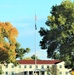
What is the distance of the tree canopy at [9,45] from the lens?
260ft

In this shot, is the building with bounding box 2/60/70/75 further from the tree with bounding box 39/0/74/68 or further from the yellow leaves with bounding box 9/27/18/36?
the tree with bounding box 39/0/74/68

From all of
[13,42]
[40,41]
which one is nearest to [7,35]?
[13,42]

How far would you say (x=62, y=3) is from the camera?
67.9m

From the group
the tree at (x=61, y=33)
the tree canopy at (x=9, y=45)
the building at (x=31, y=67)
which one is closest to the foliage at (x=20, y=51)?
the tree canopy at (x=9, y=45)

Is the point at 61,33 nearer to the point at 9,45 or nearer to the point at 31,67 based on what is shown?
the point at 9,45

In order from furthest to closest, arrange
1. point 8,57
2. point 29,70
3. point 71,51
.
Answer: point 29,70 < point 8,57 < point 71,51

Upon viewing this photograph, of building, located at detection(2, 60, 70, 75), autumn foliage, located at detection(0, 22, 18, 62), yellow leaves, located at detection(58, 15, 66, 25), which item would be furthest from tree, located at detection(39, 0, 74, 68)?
building, located at detection(2, 60, 70, 75)

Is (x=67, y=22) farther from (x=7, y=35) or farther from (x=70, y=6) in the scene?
(x=7, y=35)

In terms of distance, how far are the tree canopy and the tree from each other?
493 inches

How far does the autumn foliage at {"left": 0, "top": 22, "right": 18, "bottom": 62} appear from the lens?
Answer: 7912 cm

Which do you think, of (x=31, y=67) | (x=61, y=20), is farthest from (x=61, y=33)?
(x=31, y=67)

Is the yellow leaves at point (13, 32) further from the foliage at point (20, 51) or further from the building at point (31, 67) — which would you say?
the building at point (31, 67)

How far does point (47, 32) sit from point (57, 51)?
3464mm

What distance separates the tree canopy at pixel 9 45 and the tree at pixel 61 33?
1253 centimetres
